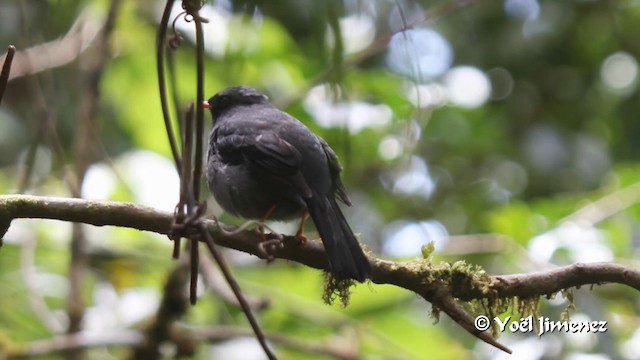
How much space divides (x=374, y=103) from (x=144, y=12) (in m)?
2.34

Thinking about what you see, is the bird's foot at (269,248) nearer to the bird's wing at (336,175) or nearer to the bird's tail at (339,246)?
the bird's tail at (339,246)

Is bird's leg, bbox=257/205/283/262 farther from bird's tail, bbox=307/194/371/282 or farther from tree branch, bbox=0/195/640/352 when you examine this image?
bird's tail, bbox=307/194/371/282

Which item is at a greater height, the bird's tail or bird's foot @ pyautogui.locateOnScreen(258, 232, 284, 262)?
the bird's tail

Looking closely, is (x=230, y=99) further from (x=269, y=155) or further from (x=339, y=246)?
(x=339, y=246)

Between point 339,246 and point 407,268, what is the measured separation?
0.25 m

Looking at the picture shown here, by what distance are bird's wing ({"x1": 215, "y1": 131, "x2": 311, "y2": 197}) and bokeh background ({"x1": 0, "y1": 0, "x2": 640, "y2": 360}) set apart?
273mm

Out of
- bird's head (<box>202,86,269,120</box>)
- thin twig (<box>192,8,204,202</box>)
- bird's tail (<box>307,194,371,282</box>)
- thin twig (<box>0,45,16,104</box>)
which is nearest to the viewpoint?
thin twig (<box>192,8,204,202</box>)

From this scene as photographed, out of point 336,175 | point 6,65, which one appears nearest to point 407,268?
point 336,175

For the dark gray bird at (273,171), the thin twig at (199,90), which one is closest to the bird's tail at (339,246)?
the dark gray bird at (273,171)

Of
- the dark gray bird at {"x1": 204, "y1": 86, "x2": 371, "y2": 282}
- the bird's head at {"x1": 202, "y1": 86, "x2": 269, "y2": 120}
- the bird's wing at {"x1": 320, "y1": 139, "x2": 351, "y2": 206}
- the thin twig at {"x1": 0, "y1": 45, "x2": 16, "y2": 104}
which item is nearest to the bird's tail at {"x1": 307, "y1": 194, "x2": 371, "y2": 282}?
the dark gray bird at {"x1": 204, "y1": 86, "x2": 371, "y2": 282}

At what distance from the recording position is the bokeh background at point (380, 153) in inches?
196

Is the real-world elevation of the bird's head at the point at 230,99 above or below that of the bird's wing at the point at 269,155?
above

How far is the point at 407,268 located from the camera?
2.95 metres

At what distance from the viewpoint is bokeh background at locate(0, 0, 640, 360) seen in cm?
498
